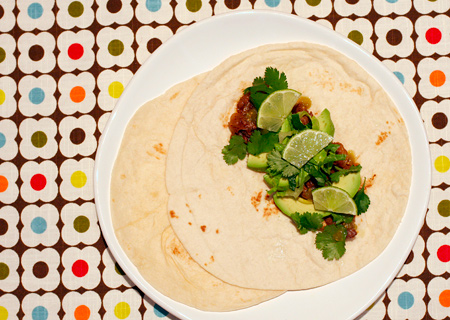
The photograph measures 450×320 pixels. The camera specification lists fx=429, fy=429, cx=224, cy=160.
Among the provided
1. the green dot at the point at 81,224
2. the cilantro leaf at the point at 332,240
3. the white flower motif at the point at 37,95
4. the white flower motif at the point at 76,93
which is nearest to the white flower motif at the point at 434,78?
the cilantro leaf at the point at 332,240

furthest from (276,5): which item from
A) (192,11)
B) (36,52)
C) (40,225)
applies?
(40,225)

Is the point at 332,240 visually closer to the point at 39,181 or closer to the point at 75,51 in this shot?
the point at 39,181

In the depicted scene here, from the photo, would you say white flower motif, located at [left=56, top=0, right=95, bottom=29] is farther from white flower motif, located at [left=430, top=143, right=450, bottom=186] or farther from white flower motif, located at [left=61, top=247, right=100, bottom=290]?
white flower motif, located at [left=430, top=143, right=450, bottom=186]

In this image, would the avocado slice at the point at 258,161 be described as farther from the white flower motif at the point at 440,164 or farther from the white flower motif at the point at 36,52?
the white flower motif at the point at 36,52

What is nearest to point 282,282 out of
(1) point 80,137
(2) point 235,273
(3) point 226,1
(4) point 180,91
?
(2) point 235,273

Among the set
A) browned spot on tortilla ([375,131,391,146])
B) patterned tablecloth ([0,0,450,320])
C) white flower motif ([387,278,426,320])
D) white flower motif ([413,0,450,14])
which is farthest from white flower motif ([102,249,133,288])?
white flower motif ([413,0,450,14])

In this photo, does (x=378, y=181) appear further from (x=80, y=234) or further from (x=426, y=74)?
(x=80, y=234)
